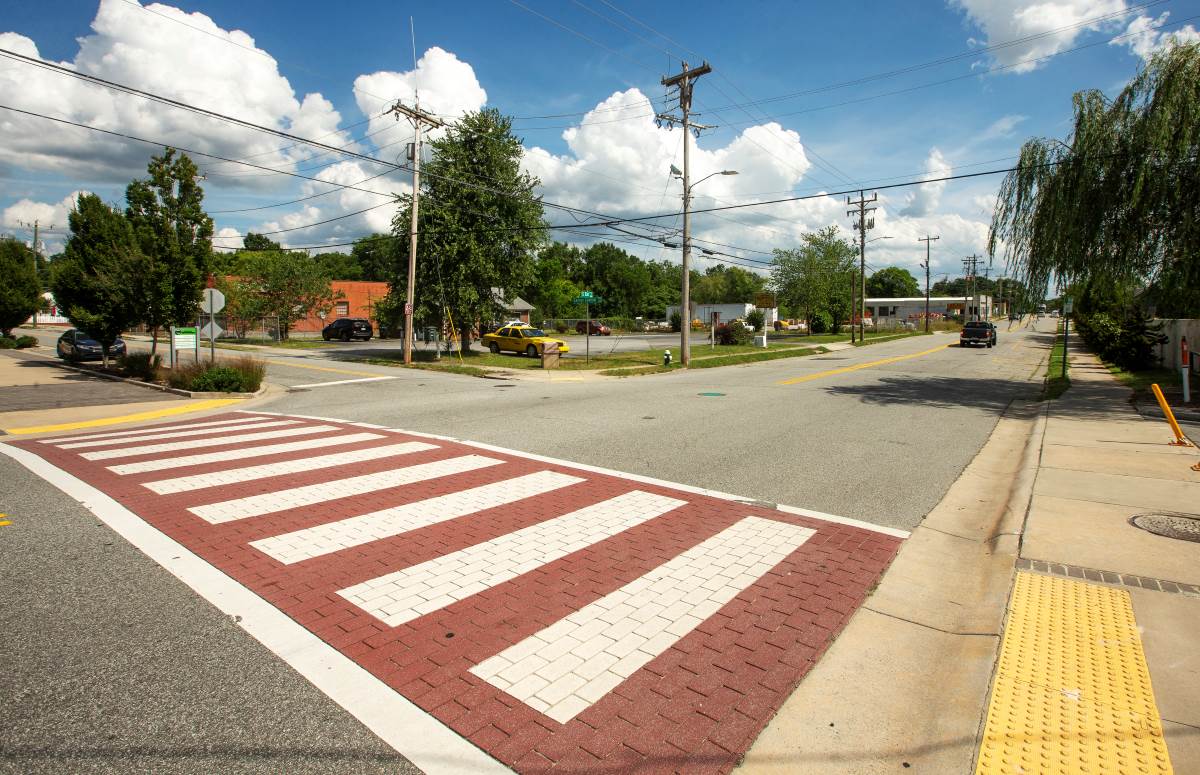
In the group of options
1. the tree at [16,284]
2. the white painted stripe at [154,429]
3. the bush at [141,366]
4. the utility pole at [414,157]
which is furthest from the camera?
the tree at [16,284]

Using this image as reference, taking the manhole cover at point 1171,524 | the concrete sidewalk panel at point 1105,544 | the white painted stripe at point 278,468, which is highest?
the white painted stripe at point 278,468

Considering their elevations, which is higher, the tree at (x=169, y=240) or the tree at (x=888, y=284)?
the tree at (x=888, y=284)

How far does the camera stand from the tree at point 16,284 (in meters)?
33.4

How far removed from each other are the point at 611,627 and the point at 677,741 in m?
1.11

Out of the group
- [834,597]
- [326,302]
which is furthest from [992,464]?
[326,302]

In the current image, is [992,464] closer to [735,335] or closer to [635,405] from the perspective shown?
[635,405]

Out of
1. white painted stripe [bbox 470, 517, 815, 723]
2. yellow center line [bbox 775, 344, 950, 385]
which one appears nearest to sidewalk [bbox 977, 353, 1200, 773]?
white painted stripe [bbox 470, 517, 815, 723]

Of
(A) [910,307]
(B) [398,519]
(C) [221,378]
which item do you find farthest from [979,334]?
(A) [910,307]

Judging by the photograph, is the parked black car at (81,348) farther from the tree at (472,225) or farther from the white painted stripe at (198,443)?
the white painted stripe at (198,443)

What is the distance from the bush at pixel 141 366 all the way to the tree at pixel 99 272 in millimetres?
1022

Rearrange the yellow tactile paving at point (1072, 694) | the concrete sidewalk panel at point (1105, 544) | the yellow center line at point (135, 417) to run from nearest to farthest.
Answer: the yellow tactile paving at point (1072, 694) → the concrete sidewalk panel at point (1105, 544) → the yellow center line at point (135, 417)

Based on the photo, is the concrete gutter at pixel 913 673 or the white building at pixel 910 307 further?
the white building at pixel 910 307

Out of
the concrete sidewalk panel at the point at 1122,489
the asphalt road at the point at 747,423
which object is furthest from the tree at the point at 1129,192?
the concrete sidewalk panel at the point at 1122,489

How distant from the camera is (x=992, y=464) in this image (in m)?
9.26
